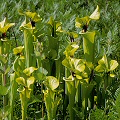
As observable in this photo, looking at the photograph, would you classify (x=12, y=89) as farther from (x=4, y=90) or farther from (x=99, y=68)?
(x=99, y=68)

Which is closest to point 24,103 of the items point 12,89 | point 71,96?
point 12,89

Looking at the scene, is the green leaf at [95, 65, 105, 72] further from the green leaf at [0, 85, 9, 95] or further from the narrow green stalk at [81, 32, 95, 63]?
the green leaf at [0, 85, 9, 95]

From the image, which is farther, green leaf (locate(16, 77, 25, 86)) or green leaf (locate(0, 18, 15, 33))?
green leaf (locate(0, 18, 15, 33))

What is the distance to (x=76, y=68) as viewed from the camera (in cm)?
133

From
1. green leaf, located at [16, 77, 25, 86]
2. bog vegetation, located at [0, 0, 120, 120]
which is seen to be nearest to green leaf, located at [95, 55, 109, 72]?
bog vegetation, located at [0, 0, 120, 120]

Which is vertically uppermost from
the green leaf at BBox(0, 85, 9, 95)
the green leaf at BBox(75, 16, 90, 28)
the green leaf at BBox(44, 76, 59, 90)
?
the green leaf at BBox(75, 16, 90, 28)

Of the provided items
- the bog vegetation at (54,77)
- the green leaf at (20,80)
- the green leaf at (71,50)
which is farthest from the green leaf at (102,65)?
the green leaf at (20,80)

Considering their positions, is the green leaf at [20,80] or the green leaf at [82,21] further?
the green leaf at [82,21]

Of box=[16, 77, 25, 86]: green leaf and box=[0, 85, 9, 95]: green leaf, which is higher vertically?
box=[16, 77, 25, 86]: green leaf

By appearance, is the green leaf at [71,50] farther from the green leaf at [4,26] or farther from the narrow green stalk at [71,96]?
the green leaf at [4,26]

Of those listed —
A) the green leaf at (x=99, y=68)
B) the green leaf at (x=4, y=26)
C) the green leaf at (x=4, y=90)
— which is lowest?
the green leaf at (x=4, y=90)

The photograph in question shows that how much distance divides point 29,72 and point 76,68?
0.17 meters

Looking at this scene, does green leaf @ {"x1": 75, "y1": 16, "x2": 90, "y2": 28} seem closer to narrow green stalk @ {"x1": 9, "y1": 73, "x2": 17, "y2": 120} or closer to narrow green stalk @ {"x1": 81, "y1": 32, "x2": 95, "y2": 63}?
narrow green stalk @ {"x1": 81, "y1": 32, "x2": 95, "y2": 63}

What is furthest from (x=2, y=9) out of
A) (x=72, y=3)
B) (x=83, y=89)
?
(x=83, y=89)
